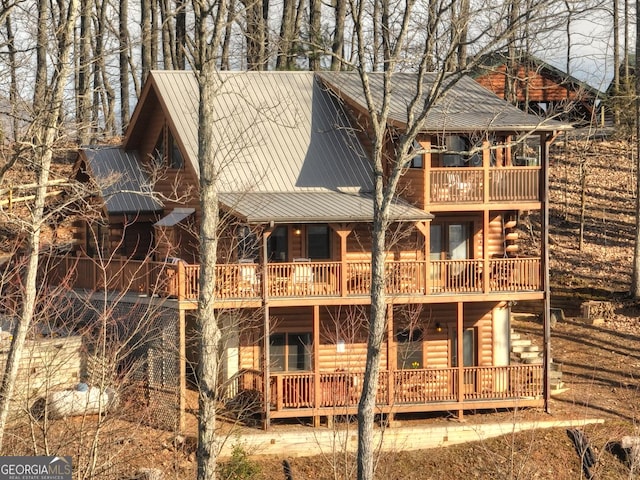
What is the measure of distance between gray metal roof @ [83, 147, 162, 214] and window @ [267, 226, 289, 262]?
351 cm

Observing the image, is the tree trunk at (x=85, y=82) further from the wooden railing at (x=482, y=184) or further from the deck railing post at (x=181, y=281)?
the wooden railing at (x=482, y=184)

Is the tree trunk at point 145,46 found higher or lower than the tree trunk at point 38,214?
higher

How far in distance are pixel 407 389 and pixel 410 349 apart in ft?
9.09

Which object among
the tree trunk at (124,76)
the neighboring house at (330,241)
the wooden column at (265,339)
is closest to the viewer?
the wooden column at (265,339)

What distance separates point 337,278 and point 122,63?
25.7 meters

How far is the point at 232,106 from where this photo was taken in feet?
104

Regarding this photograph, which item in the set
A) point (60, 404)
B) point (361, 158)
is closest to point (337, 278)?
point (361, 158)

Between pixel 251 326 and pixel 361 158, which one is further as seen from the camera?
pixel 361 158

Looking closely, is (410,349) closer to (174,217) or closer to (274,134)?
(274,134)

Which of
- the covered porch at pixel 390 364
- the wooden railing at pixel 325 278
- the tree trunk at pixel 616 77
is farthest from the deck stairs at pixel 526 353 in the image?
the tree trunk at pixel 616 77

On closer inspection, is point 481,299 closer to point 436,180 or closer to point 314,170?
point 436,180

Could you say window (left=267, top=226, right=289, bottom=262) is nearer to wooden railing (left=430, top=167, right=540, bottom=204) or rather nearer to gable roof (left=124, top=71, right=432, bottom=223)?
gable roof (left=124, top=71, right=432, bottom=223)

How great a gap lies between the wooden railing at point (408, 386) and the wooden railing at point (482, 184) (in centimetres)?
427

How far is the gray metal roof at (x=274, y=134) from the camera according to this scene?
99.0 ft
